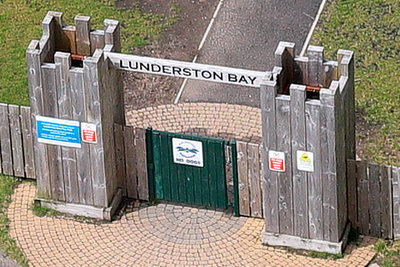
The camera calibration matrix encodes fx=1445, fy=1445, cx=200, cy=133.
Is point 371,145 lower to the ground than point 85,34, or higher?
lower

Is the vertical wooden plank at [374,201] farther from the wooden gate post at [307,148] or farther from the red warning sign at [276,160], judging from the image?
the red warning sign at [276,160]

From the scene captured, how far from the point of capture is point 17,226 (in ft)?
86.9

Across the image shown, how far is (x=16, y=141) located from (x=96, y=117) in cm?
236

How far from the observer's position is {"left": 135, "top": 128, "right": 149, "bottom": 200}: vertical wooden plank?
26.2 metres

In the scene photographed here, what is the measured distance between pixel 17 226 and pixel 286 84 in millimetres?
5623

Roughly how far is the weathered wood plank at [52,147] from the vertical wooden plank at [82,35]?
1.07 metres

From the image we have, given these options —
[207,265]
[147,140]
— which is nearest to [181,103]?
[147,140]

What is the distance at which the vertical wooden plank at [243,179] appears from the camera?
83.9 ft

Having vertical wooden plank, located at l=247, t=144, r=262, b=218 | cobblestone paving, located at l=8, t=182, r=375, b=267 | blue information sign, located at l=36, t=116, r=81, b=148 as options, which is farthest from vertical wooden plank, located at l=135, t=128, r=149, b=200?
vertical wooden plank, located at l=247, t=144, r=262, b=218

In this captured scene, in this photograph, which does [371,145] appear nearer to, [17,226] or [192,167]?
[192,167]

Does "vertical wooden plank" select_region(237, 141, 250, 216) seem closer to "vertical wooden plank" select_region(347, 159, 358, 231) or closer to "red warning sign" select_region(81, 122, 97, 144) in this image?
"vertical wooden plank" select_region(347, 159, 358, 231)

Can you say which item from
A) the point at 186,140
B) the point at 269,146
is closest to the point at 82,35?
the point at 186,140

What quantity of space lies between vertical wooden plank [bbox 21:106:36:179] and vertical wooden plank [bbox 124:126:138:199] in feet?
6.17

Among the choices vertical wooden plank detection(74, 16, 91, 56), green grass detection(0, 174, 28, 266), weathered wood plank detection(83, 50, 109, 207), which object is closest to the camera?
weathered wood plank detection(83, 50, 109, 207)
